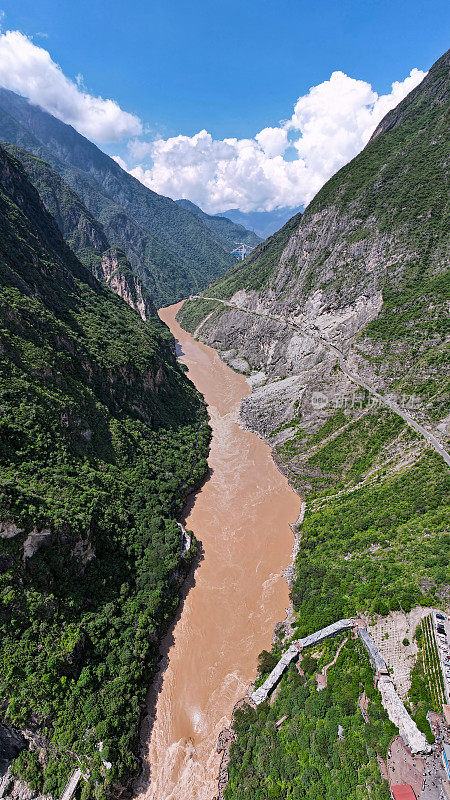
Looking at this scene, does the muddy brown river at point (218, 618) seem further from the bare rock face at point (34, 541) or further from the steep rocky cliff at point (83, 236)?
the steep rocky cliff at point (83, 236)

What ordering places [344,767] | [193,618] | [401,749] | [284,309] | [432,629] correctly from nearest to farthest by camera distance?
[401,749] < [344,767] < [432,629] < [193,618] < [284,309]

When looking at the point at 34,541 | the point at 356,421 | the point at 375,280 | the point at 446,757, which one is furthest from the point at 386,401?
the point at 34,541

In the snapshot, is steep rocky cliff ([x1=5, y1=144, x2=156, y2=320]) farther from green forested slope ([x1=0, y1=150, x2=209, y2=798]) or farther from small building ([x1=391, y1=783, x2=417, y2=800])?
small building ([x1=391, y1=783, x2=417, y2=800])

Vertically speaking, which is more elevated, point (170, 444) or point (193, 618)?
point (170, 444)

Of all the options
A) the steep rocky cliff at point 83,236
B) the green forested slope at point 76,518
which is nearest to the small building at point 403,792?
the green forested slope at point 76,518

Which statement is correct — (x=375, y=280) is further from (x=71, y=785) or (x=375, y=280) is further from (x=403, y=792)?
(x=71, y=785)

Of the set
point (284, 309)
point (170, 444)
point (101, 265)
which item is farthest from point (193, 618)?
point (101, 265)

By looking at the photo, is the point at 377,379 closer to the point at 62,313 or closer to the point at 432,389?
the point at 432,389
